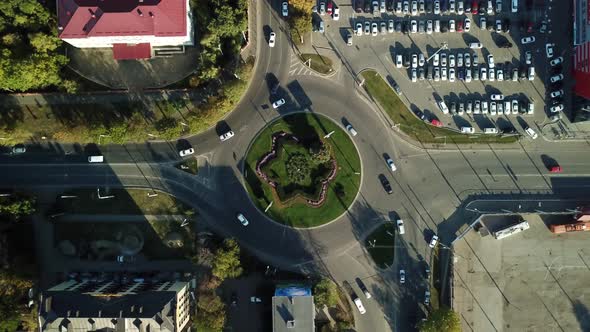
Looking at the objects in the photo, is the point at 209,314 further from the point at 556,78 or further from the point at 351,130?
the point at 556,78

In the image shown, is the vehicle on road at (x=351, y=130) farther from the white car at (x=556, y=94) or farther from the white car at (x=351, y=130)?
the white car at (x=556, y=94)

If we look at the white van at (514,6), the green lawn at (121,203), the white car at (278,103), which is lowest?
the green lawn at (121,203)

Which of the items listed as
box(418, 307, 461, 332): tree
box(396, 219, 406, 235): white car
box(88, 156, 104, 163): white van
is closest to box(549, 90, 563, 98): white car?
box(396, 219, 406, 235): white car

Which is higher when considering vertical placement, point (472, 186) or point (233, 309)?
point (472, 186)

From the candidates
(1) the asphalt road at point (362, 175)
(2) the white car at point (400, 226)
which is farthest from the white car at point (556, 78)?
(2) the white car at point (400, 226)

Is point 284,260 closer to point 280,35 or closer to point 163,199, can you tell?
point 163,199

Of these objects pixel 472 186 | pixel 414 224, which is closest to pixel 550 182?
pixel 472 186

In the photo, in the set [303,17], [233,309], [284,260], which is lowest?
[233,309]
